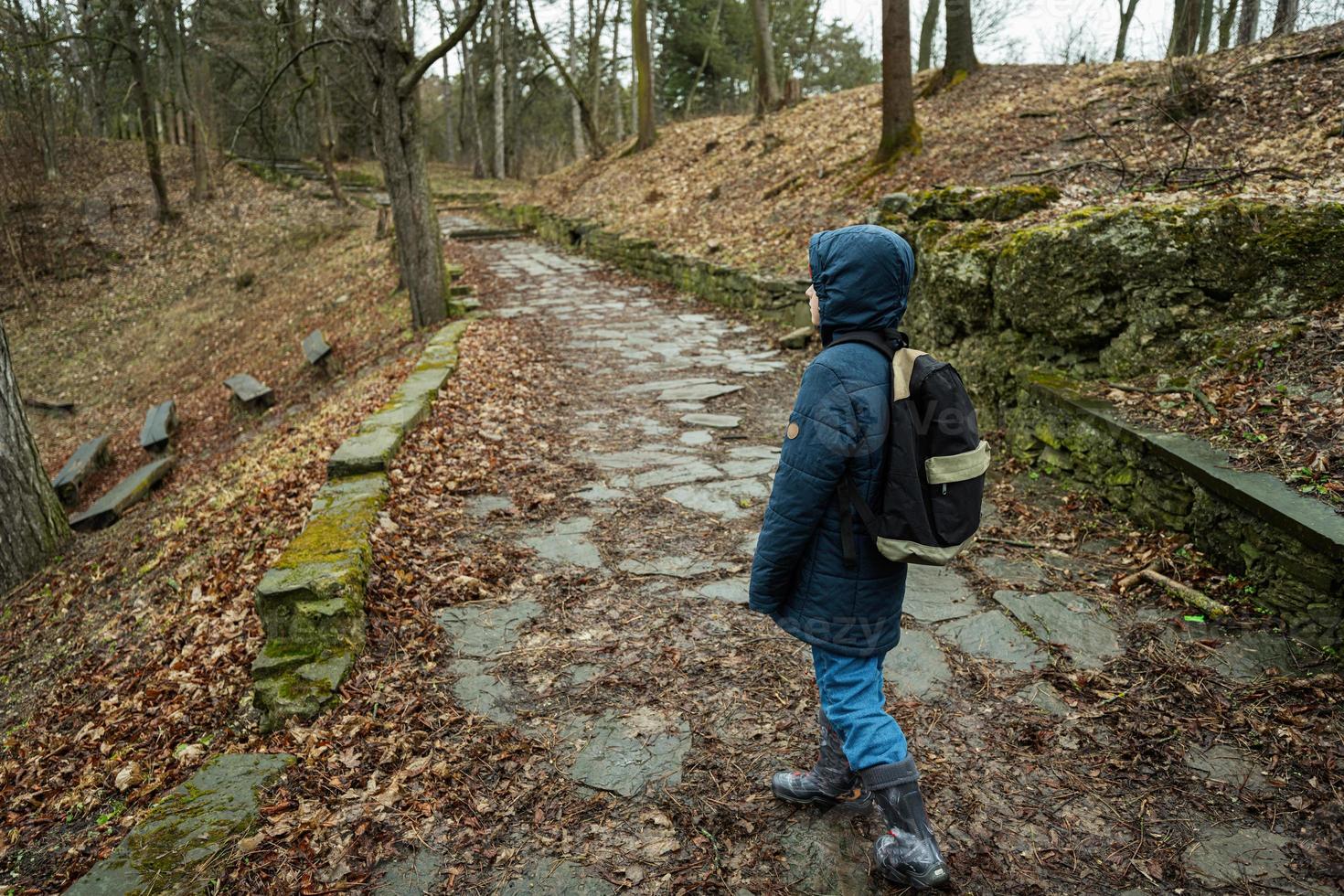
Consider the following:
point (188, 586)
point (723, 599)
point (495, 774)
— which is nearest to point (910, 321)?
point (723, 599)

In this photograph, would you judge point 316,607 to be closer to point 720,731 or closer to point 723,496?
point 720,731

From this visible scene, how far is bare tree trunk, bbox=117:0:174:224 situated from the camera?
18.1 m

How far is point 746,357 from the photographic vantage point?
332 inches

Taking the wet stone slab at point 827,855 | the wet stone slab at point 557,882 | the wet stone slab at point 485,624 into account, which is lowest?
the wet stone slab at point 557,882

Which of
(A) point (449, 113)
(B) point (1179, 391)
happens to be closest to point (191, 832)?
(B) point (1179, 391)

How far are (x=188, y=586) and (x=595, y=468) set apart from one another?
8.56 feet

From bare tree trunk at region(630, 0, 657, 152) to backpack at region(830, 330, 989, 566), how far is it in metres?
18.5

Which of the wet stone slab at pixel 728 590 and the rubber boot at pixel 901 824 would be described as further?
the wet stone slab at pixel 728 590

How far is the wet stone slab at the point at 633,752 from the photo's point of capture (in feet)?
9.07

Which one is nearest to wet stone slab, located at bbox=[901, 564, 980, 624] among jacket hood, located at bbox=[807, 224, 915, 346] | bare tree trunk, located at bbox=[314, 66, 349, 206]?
jacket hood, located at bbox=[807, 224, 915, 346]

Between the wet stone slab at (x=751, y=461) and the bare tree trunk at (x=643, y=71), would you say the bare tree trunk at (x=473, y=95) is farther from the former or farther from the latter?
the wet stone slab at (x=751, y=461)

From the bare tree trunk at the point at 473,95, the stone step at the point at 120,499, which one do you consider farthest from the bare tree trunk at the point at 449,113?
the stone step at the point at 120,499

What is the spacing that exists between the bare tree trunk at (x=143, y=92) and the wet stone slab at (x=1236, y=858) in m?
21.9

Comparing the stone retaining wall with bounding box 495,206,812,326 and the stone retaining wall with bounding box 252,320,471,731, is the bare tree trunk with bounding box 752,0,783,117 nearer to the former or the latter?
the stone retaining wall with bounding box 495,206,812,326
